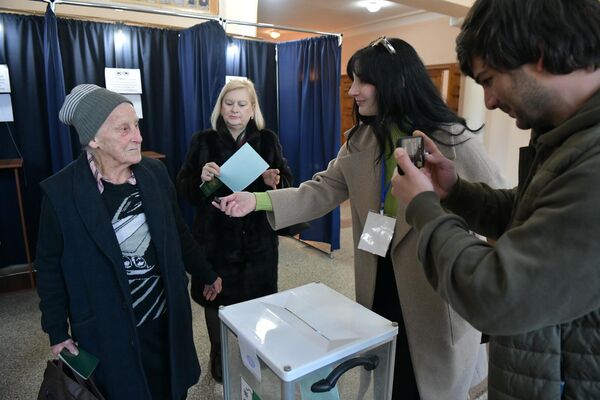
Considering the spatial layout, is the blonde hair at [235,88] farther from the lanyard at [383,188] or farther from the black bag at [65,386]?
the black bag at [65,386]

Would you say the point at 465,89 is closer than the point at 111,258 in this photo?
No

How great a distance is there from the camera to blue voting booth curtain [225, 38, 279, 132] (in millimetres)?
3332

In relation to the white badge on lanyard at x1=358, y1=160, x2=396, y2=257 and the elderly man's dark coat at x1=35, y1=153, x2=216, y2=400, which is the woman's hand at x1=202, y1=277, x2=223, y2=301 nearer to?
the elderly man's dark coat at x1=35, y1=153, x2=216, y2=400

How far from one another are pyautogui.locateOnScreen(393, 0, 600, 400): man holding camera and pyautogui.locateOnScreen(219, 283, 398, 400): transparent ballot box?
276 millimetres

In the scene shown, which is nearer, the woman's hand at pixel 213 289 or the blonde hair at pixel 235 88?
the woman's hand at pixel 213 289

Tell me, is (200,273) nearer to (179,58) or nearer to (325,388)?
(325,388)

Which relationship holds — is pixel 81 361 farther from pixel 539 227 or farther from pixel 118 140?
pixel 539 227

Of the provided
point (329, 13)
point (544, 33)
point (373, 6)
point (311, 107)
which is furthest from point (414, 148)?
point (329, 13)

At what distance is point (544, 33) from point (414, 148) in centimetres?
37

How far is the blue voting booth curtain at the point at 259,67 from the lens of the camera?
3.33m

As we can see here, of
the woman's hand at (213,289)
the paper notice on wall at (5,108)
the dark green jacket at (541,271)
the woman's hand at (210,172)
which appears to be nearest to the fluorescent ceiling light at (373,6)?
the paper notice on wall at (5,108)

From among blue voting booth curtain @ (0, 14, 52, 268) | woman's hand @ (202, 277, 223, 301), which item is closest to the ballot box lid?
woman's hand @ (202, 277, 223, 301)

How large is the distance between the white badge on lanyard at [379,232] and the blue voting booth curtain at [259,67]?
2.39 meters

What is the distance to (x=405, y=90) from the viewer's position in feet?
3.92
